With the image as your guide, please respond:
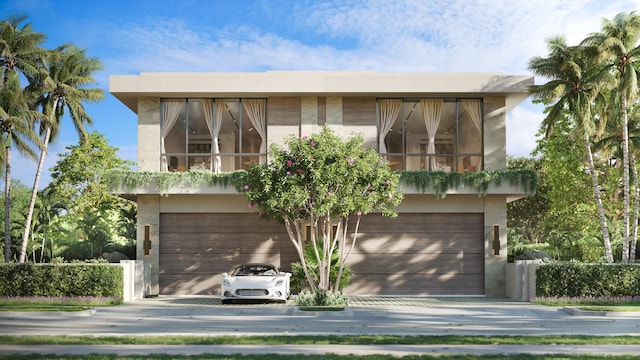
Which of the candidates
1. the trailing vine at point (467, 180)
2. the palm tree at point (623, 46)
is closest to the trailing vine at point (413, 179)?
the trailing vine at point (467, 180)

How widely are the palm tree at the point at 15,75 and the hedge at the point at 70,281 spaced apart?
538 centimetres

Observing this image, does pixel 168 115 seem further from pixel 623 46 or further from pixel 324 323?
pixel 623 46

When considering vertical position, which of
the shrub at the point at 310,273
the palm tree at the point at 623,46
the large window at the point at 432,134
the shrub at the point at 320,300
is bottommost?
the shrub at the point at 320,300

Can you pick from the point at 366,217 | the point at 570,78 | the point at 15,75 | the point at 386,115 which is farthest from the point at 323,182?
the point at 15,75

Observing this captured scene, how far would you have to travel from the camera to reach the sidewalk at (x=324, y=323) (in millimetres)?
10234

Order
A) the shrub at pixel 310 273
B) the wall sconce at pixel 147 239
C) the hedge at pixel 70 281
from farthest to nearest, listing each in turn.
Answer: the wall sconce at pixel 147 239
the shrub at pixel 310 273
the hedge at pixel 70 281

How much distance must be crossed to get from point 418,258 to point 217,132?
8.10 m

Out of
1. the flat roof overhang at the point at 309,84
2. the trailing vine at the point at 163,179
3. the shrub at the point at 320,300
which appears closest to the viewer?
the shrub at the point at 320,300

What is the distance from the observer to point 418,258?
23156 millimetres

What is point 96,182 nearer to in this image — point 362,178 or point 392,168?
point 392,168

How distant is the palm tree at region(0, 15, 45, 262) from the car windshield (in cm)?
1044

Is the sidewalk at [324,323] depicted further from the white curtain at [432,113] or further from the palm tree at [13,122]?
the palm tree at [13,122]

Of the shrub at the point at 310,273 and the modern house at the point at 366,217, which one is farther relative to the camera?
the modern house at the point at 366,217

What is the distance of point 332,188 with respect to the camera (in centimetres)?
1905
